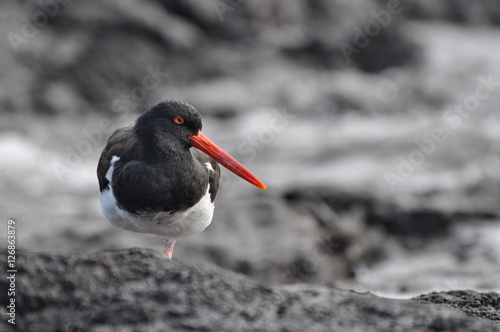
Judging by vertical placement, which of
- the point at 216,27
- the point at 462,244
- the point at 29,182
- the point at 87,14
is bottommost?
the point at 462,244

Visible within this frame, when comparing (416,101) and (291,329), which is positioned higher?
(416,101)

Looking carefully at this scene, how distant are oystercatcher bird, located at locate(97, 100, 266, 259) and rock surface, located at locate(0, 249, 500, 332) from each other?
5.03 feet

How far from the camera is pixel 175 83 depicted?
15523 millimetres

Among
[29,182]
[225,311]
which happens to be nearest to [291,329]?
[225,311]

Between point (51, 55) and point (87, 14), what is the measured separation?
3.89 ft

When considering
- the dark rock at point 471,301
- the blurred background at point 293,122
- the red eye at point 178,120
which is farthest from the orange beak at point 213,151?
the blurred background at point 293,122

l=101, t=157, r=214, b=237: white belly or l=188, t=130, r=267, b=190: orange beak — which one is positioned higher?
l=188, t=130, r=267, b=190: orange beak

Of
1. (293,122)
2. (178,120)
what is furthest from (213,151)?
(293,122)

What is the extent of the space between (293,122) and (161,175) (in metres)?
11.1

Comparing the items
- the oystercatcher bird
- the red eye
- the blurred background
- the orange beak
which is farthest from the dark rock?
the blurred background

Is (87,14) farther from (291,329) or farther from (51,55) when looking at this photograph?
(291,329)

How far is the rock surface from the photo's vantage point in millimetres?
2674

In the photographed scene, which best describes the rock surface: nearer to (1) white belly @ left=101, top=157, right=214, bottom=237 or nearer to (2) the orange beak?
(1) white belly @ left=101, top=157, right=214, bottom=237

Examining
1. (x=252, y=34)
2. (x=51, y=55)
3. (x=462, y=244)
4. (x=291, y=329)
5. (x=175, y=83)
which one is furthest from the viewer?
(x=252, y=34)
